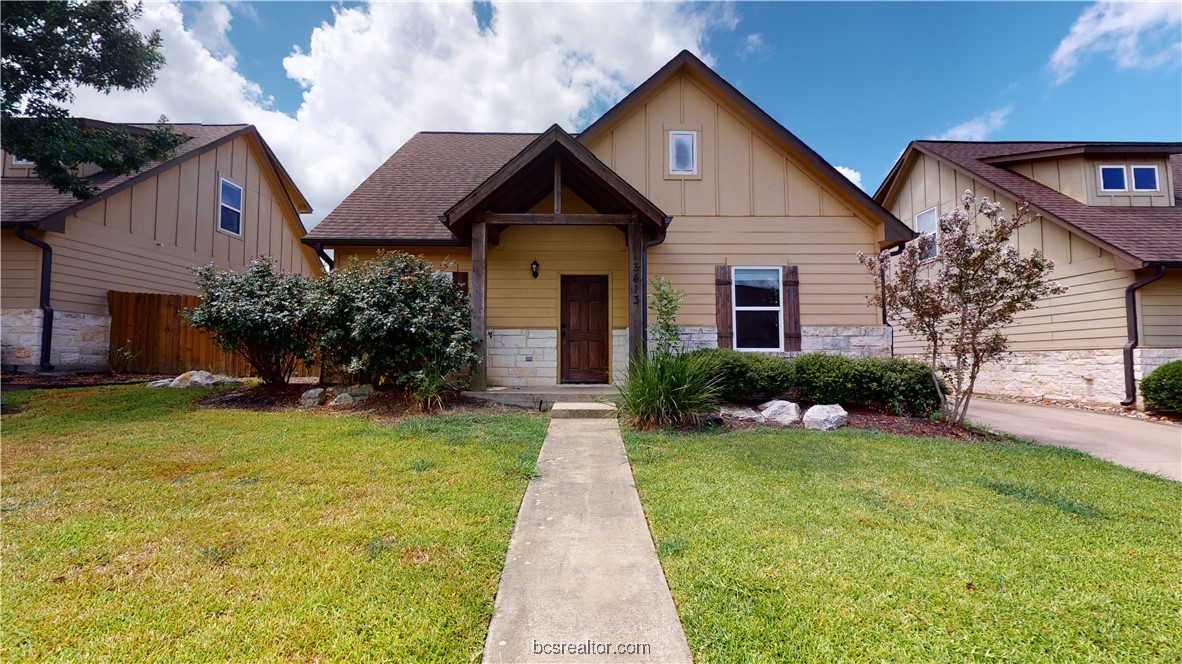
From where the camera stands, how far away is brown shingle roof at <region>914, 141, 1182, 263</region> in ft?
29.6

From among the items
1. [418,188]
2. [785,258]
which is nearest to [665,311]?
[785,258]

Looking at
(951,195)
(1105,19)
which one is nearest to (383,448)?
(951,195)

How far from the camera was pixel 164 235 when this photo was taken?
12258 mm

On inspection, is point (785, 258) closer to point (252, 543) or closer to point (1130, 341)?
point (1130, 341)

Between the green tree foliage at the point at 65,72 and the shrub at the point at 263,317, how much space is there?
2.97 meters

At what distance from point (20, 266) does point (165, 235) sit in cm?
295

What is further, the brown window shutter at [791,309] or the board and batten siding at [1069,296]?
the board and batten siding at [1069,296]

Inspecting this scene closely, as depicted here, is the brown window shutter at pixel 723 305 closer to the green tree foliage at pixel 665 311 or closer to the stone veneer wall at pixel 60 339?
the green tree foliage at pixel 665 311

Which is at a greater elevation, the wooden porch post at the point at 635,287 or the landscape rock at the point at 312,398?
the wooden porch post at the point at 635,287

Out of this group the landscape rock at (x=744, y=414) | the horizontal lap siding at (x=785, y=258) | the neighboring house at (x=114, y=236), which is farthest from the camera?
the neighboring house at (x=114, y=236)

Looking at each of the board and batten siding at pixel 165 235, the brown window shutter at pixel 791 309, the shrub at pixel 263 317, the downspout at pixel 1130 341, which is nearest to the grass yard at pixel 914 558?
the brown window shutter at pixel 791 309

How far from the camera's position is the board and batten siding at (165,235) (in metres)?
10.3

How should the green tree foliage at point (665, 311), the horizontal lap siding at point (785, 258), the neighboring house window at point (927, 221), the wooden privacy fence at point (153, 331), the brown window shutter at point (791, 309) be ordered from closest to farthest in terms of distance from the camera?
1. the green tree foliage at point (665, 311)
2. the brown window shutter at point (791, 309)
3. the horizontal lap siding at point (785, 258)
4. the wooden privacy fence at point (153, 331)
5. the neighboring house window at point (927, 221)

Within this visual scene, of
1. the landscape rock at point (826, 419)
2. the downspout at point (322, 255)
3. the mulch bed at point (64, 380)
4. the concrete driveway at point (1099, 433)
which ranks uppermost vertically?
the downspout at point (322, 255)
